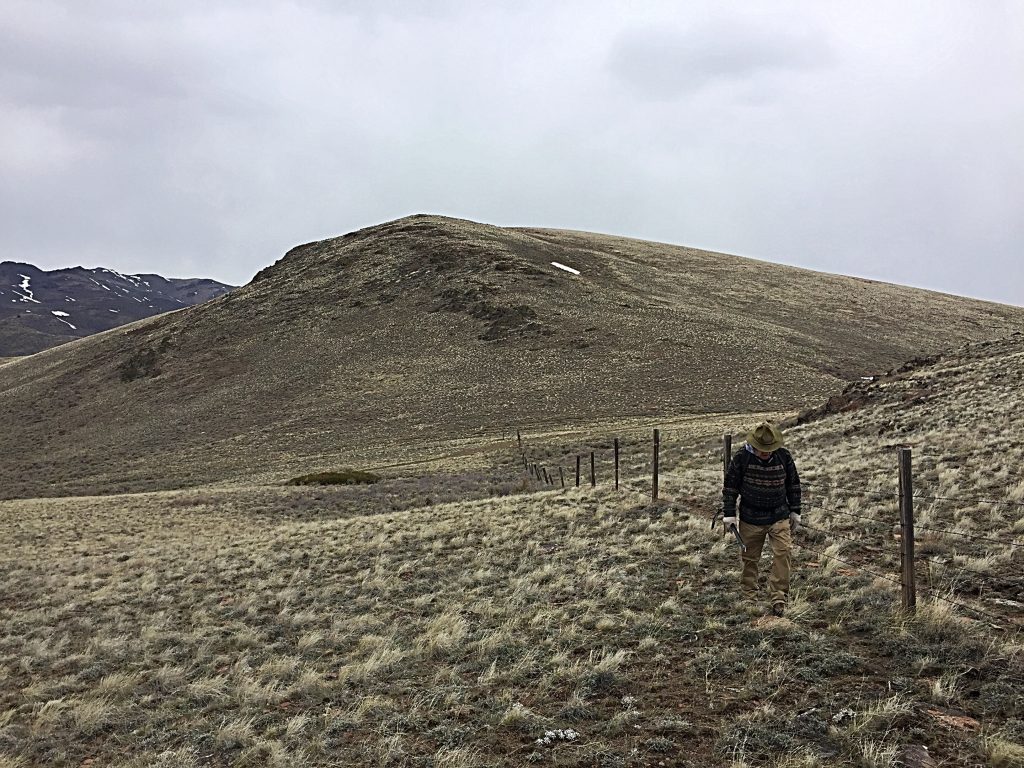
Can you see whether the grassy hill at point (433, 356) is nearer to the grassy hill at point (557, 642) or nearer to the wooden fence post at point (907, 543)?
the grassy hill at point (557, 642)

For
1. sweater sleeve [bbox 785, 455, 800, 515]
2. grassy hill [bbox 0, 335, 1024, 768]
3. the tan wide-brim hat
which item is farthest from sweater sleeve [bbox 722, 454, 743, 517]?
grassy hill [bbox 0, 335, 1024, 768]

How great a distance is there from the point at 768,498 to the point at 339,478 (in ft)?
90.3

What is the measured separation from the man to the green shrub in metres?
25.8

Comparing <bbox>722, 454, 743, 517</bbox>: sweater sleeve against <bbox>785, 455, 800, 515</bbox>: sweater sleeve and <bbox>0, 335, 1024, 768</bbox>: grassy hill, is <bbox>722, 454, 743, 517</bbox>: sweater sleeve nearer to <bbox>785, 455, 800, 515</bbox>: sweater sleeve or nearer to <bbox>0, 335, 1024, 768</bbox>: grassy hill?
<bbox>785, 455, 800, 515</bbox>: sweater sleeve

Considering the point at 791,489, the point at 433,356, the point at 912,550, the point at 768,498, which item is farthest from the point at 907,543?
the point at 433,356

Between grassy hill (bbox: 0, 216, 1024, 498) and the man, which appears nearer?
the man

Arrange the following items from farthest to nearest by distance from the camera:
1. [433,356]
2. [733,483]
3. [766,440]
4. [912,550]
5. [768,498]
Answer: [433,356]
[733,483]
[768,498]
[766,440]
[912,550]

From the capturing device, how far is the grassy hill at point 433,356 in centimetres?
4741

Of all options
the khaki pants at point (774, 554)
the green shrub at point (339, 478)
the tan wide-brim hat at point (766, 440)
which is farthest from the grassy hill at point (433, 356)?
the tan wide-brim hat at point (766, 440)

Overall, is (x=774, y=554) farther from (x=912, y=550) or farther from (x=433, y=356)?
(x=433, y=356)

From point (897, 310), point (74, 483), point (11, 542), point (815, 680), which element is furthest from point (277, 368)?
point (897, 310)

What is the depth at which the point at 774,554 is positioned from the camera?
736 centimetres

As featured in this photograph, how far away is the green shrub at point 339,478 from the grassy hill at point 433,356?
5376 millimetres

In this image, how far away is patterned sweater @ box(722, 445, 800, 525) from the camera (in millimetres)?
7434
